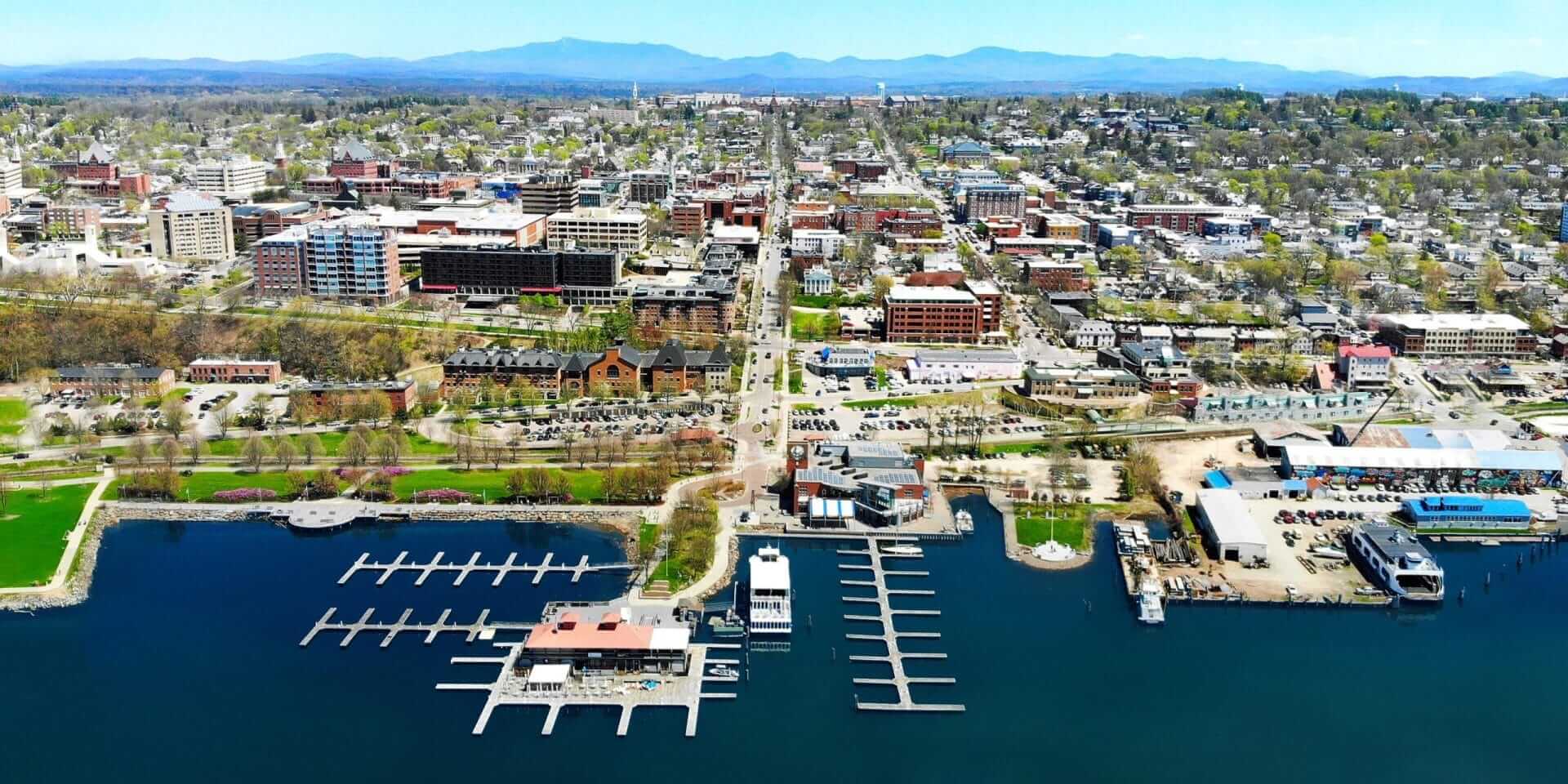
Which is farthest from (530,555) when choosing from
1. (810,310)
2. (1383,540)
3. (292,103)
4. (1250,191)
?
(292,103)

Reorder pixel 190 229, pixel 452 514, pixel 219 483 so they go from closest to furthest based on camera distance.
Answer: pixel 452 514 < pixel 219 483 < pixel 190 229

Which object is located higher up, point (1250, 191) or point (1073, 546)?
point (1250, 191)

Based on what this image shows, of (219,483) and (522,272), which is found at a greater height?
(522,272)

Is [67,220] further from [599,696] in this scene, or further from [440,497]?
[599,696]

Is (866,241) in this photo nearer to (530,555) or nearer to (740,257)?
(740,257)

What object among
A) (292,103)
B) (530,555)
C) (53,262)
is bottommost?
(530,555)

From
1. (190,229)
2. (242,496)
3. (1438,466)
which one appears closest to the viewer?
(242,496)

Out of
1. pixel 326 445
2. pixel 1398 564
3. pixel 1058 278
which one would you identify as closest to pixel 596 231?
pixel 1058 278
